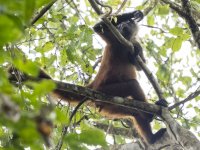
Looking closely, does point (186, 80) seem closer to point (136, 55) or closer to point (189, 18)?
point (136, 55)

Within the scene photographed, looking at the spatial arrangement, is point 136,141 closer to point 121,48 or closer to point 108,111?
point 108,111

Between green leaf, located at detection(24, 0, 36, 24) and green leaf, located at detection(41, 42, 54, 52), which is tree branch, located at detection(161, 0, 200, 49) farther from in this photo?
green leaf, located at detection(24, 0, 36, 24)

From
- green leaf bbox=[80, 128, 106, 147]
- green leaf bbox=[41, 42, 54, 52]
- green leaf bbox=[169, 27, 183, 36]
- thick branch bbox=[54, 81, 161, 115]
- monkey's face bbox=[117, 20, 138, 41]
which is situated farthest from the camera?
monkey's face bbox=[117, 20, 138, 41]

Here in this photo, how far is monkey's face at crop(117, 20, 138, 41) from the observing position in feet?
18.1

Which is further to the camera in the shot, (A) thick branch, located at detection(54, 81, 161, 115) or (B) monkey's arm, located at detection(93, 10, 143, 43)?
(B) monkey's arm, located at detection(93, 10, 143, 43)

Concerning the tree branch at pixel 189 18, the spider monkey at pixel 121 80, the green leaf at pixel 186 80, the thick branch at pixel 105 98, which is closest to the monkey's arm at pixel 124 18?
the spider monkey at pixel 121 80

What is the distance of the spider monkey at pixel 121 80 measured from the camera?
479 cm

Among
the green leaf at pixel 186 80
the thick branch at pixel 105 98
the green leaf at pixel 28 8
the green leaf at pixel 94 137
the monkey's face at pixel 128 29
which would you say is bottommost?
the green leaf at pixel 94 137

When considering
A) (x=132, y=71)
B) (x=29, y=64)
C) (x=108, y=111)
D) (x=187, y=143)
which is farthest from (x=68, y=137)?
(x=132, y=71)

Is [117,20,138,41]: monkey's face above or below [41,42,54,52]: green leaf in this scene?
above

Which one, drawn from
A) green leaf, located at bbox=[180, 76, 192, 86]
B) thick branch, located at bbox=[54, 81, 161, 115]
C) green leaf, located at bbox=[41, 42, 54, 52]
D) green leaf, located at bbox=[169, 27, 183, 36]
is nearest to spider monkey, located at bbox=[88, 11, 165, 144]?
thick branch, located at bbox=[54, 81, 161, 115]

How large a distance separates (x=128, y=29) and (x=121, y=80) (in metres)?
1.00

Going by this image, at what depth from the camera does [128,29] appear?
557 cm

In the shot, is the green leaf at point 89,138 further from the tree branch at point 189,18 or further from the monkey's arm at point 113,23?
the monkey's arm at point 113,23
